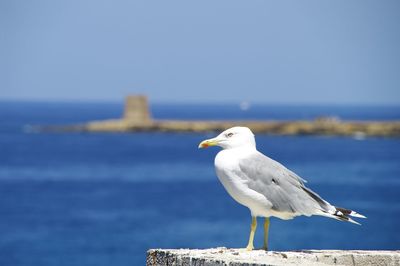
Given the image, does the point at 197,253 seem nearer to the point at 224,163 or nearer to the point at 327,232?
the point at 224,163

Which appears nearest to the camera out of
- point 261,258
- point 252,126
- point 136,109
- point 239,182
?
point 261,258

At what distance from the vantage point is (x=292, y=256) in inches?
206

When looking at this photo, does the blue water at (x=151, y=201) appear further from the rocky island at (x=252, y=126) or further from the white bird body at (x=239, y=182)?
the white bird body at (x=239, y=182)

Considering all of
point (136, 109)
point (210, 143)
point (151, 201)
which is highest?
point (210, 143)

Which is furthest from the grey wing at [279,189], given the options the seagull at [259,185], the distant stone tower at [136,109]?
the distant stone tower at [136,109]

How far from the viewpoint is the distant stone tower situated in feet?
319

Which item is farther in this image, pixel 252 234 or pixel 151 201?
pixel 151 201

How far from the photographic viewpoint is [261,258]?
16.8 feet

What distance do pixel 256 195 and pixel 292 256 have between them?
536 millimetres

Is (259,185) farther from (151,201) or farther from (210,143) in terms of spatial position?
(151,201)

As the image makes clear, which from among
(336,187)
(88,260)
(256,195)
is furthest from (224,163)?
(336,187)

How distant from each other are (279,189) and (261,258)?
67 cm

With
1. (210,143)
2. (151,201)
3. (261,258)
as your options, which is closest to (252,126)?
(151,201)

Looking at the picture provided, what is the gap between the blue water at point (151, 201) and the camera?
29.6 meters
